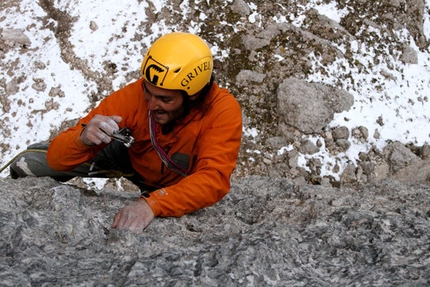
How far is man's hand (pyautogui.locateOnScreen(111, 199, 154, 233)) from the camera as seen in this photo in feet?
10.6

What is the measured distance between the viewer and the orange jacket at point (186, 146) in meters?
3.49

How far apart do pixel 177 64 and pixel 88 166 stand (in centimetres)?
169

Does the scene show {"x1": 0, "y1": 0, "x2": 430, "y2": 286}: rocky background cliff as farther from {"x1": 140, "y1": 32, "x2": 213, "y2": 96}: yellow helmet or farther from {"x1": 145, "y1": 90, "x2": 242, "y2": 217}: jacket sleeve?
{"x1": 140, "y1": 32, "x2": 213, "y2": 96}: yellow helmet

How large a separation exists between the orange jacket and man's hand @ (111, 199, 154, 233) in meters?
0.06

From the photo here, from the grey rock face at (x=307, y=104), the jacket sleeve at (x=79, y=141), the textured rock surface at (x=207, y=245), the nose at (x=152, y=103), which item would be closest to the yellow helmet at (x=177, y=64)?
the nose at (x=152, y=103)

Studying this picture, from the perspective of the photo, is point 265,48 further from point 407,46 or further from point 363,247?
point 363,247

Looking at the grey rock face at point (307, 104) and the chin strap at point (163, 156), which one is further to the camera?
the grey rock face at point (307, 104)

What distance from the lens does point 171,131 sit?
3.90 m

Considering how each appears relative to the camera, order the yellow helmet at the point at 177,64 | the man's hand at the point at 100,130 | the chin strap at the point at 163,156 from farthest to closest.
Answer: the chin strap at the point at 163,156 < the yellow helmet at the point at 177,64 < the man's hand at the point at 100,130

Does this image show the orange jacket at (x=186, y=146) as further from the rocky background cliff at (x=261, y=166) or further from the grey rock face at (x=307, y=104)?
the grey rock face at (x=307, y=104)

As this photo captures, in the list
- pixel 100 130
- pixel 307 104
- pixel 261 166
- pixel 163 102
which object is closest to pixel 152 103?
pixel 163 102

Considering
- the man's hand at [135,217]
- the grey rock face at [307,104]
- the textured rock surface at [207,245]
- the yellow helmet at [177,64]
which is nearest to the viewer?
the textured rock surface at [207,245]

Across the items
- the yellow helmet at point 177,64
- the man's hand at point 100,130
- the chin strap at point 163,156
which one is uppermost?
the yellow helmet at point 177,64

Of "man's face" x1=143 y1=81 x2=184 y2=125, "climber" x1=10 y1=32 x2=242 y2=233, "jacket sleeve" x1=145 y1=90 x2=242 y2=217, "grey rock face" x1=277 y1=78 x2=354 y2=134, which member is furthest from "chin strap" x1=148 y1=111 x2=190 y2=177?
"grey rock face" x1=277 y1=78 x2=354 y2=134
